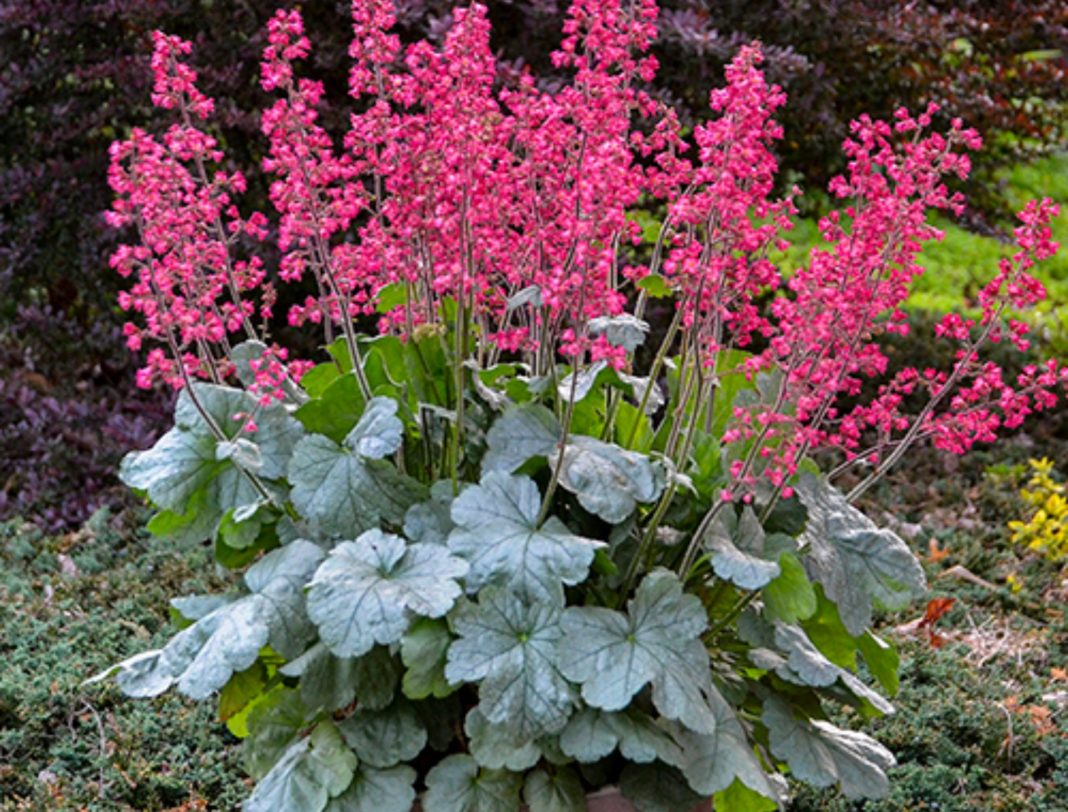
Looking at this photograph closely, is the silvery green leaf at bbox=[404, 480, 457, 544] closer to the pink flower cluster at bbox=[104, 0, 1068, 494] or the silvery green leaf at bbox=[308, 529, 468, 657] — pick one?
the silvery green leaf at bbox=[308, 529, 468, 657]

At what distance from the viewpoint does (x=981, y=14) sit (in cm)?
626

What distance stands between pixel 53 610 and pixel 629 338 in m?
2.43

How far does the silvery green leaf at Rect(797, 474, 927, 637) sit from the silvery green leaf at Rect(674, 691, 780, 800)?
0.93 ft

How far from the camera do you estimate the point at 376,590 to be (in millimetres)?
2312

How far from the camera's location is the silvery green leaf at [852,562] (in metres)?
2.55


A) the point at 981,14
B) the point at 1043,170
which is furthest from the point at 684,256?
the point at 1043,170

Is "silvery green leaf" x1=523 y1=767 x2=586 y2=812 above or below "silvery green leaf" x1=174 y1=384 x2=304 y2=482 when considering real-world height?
below

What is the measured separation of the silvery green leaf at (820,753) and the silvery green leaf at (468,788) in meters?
0.50

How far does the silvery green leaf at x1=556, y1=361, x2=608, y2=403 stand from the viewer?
251cm

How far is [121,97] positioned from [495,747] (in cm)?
397

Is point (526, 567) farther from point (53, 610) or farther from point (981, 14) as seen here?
point (981, 14)

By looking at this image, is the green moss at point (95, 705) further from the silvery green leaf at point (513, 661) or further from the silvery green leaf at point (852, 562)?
the silvery green leaf at point (852, 562)

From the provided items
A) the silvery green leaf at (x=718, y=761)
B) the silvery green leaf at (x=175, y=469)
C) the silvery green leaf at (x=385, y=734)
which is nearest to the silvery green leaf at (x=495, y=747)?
the silvery green leaf at (x=385, y=734)

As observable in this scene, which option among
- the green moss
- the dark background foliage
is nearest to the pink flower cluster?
the green moss
